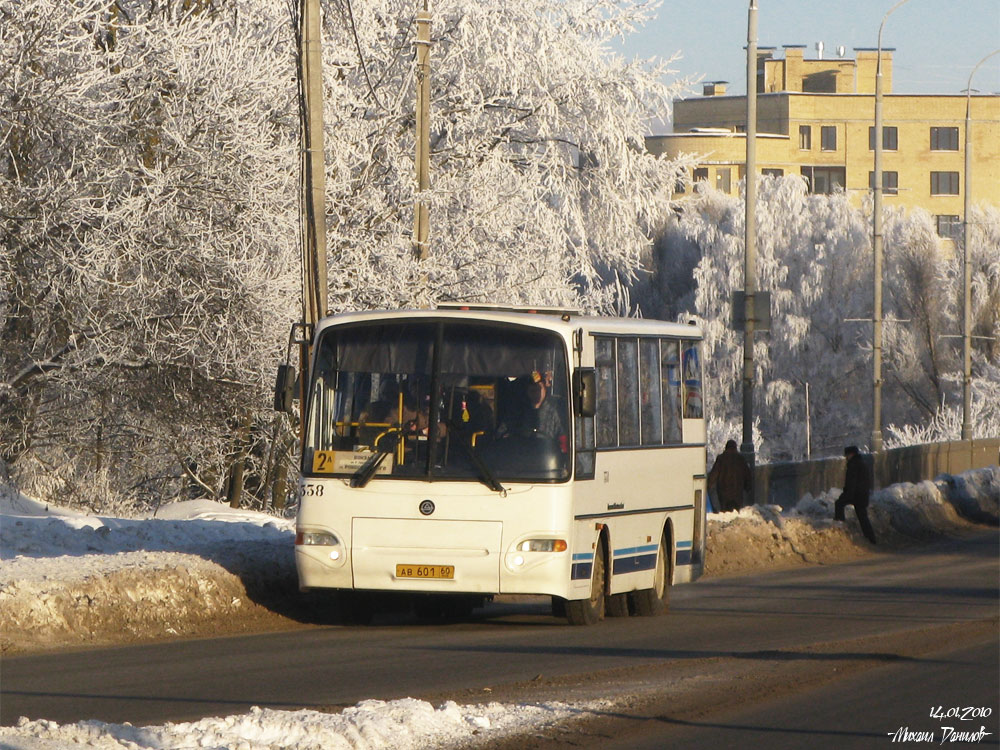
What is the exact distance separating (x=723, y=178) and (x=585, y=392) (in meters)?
102

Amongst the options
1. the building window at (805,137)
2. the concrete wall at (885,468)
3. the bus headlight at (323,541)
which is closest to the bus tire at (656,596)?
the bus headlight at (323,541)

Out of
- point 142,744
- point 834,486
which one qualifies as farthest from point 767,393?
point 142,744

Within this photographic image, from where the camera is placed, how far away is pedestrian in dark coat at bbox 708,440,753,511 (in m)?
26.8

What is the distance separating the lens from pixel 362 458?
15008 mm

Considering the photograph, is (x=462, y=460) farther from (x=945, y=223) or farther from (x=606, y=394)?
(x=945, y=223)

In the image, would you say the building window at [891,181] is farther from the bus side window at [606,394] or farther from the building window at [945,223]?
the bus side window at [606,394]

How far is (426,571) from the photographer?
14656mm

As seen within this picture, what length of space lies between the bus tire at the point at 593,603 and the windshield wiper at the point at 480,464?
140 centimetres

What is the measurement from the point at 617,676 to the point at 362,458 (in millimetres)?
4200

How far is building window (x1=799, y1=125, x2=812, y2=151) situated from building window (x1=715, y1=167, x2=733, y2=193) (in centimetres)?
580

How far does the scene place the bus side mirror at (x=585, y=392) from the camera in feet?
48.8

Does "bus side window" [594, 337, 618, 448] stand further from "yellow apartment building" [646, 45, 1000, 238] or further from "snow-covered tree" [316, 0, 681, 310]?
"yellow apartment building" [646, 45, 1000, 238]

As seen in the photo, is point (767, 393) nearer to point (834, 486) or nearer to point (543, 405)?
point (834, 486)
